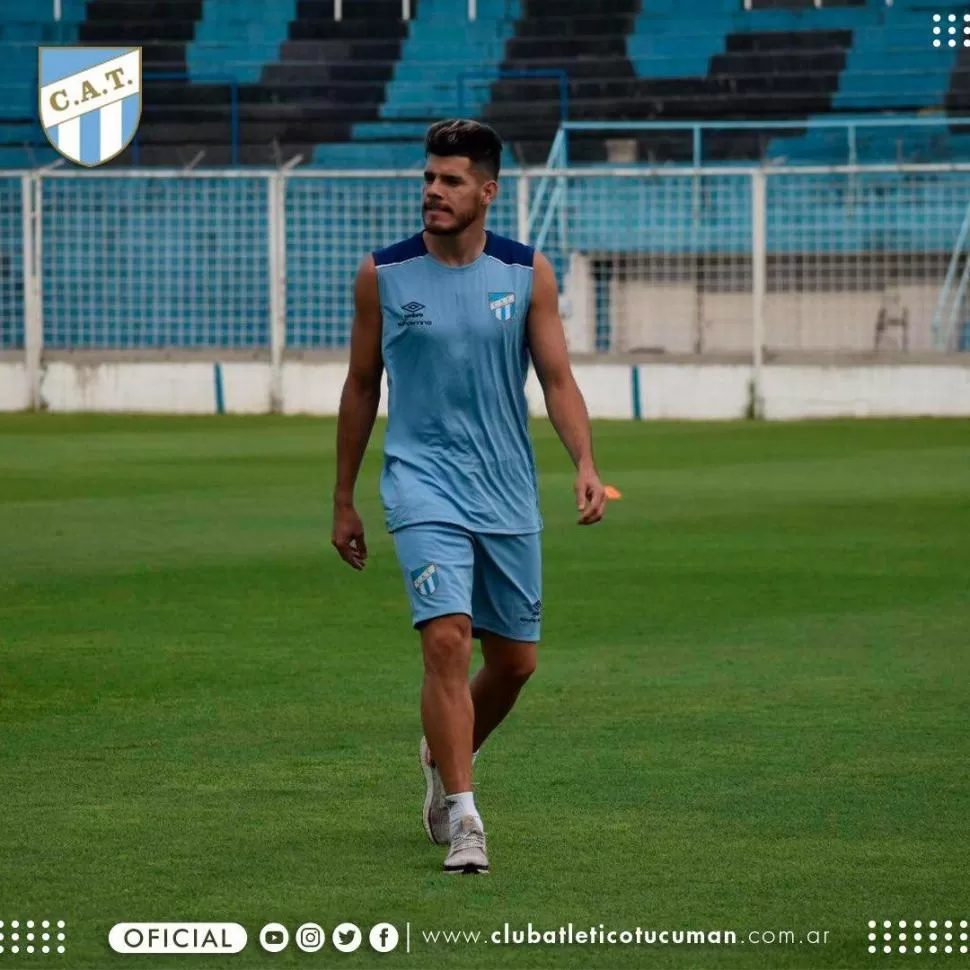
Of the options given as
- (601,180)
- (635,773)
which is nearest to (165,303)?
(601,180)

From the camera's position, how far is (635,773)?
6934mm

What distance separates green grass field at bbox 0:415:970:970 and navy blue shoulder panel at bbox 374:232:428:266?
148 cm

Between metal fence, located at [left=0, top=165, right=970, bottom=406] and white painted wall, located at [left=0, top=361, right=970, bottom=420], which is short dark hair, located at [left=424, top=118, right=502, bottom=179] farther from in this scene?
metal fence, located at [left=0, top=165, right=970, bottom=406]

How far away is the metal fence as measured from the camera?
1027 inches

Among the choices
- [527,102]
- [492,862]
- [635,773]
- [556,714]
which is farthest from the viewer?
[527,102]

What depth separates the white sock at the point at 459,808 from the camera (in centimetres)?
568

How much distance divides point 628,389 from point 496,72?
8.23 meters

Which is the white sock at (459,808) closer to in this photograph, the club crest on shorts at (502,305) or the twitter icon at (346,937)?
the twitter icon at (346,937)

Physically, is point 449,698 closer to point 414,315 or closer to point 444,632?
point 444,632

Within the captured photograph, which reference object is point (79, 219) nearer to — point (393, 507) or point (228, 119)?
point (228, 119)

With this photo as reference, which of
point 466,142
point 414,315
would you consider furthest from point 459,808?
point 466,142

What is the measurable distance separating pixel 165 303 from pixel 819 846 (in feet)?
73.3

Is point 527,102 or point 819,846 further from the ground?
point 527,102

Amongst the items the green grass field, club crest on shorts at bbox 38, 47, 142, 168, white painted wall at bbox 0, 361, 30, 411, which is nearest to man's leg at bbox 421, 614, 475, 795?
the green grass field
